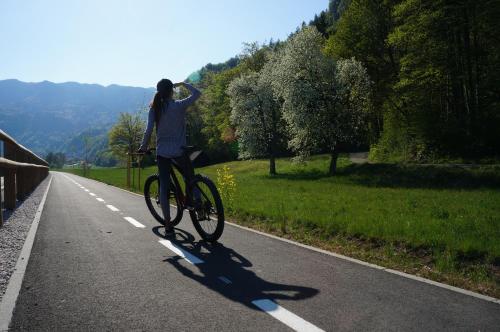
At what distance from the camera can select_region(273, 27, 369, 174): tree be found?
2583 centimetres

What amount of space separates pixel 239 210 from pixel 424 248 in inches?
203

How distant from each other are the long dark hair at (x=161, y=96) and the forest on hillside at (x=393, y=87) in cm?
1897

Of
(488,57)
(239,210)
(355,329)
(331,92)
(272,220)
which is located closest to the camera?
(355,329)

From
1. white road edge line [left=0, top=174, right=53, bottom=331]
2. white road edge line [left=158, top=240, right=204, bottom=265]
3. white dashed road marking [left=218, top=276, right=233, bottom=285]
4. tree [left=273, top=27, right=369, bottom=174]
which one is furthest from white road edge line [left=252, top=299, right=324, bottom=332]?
tree [left=273, top=27, right=369, bottom=174]

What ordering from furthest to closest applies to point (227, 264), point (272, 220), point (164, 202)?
point (272, 220)
point (164, 202)
point (227, 264)

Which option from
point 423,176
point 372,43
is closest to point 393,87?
point 372,43

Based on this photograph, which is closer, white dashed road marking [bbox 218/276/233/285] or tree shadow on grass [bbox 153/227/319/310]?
tree shadow on grass [bbox 153/227/319/310]

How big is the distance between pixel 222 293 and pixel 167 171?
121 inches

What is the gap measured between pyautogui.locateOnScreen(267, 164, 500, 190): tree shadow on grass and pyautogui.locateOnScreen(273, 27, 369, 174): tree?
2854mm

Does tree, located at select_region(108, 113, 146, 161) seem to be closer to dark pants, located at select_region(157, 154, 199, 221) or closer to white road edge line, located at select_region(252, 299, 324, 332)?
dark pants, located at select_region(157, 154, 199, 221)

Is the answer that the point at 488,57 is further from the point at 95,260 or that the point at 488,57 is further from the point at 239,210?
the point at 95,260

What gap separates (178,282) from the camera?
4.14 m

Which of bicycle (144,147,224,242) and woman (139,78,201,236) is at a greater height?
woman (139,78,201,236)

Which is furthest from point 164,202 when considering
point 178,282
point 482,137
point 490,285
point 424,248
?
point 482,137
